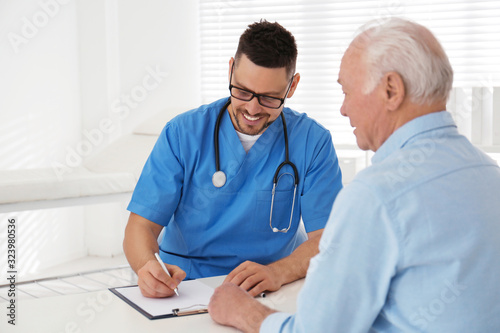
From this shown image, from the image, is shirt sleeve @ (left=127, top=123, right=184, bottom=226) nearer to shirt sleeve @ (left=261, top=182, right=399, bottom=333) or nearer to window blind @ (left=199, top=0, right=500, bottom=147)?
shirt sleeve @ (left=261, top=182, right=399, bottom=333)

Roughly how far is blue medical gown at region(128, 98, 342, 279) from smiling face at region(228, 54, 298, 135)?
0.07 m

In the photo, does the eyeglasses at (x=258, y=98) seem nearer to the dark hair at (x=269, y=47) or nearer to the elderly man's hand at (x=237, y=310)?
the dark hair at (x=269, y=47)

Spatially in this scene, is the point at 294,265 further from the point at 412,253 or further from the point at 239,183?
the point at 412,253

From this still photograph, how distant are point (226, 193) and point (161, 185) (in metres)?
0.18

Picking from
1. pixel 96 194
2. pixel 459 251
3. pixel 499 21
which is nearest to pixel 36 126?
pixel 96 194

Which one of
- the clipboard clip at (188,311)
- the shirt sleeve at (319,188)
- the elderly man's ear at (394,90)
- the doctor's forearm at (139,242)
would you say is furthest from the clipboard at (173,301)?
the elderly man's ear at (394,90)

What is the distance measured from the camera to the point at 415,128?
35.3 inches

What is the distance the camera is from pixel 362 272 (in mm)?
820

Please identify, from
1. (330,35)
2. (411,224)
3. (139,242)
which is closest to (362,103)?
(411,224)

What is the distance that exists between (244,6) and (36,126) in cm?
160

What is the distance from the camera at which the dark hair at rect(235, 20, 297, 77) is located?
1.48 m

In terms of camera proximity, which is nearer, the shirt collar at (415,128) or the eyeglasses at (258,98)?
the shirt collar at (415,128)

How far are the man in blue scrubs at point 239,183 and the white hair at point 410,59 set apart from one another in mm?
602

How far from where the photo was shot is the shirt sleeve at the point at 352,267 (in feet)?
2.65
